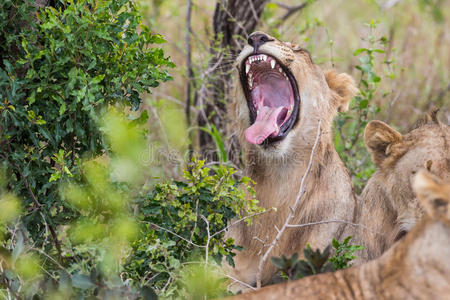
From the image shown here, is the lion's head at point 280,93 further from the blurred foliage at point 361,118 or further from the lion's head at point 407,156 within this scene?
the blurred foliage at point 361,118

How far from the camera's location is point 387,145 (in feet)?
13.2

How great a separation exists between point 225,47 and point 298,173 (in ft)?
8.51

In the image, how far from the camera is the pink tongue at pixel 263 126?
14.5ft

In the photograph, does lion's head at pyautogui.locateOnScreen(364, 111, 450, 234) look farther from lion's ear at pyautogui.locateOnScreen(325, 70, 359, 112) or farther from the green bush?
the green bush

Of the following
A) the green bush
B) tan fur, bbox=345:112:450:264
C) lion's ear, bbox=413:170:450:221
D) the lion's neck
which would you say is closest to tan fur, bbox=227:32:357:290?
the lion's neck

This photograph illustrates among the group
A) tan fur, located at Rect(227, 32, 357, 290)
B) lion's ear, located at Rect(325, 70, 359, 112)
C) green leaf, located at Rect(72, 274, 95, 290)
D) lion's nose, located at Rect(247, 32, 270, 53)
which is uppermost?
lion's nose, located at Rect(247, 32, 270, 53)

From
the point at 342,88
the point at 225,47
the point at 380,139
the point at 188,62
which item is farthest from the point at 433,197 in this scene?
the point at 188,62

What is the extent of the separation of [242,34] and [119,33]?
2.94 metres

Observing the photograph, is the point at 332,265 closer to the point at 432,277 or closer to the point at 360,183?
the point at 432,277

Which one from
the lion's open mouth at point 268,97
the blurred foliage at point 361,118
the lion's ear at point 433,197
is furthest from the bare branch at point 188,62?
the lion's ear at point 433,197

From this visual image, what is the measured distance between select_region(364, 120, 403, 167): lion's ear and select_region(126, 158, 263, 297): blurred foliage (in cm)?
80

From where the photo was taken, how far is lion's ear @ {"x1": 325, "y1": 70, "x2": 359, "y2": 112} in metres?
4.77

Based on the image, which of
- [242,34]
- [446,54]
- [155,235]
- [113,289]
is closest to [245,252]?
[155,235]

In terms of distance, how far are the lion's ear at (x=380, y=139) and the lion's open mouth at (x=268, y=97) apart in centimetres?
66
